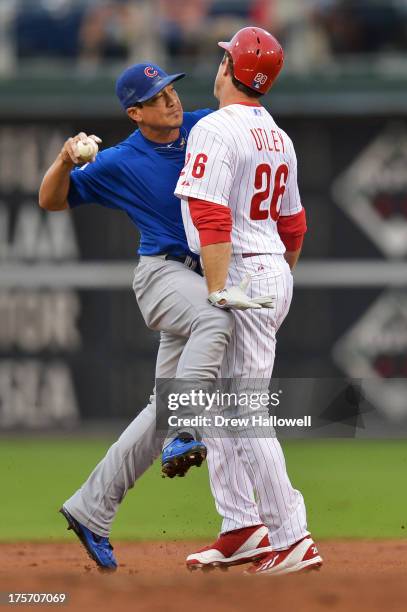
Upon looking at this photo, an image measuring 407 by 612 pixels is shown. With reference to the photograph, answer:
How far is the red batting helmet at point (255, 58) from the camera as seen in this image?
507 centimetres

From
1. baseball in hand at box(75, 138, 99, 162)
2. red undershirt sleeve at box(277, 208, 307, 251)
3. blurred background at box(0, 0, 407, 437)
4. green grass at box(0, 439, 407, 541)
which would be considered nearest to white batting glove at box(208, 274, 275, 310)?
red undershirt sleeve at box(277, 208, 307, 251)

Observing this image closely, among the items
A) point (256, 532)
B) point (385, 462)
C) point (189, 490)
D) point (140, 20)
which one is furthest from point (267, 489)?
point (140, 20)

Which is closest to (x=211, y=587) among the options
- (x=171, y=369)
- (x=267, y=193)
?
(x=171, y=369)

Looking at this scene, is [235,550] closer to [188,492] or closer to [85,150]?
[85,150]

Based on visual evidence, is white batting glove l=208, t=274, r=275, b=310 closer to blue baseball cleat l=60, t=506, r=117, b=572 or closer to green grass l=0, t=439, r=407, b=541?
blue baseball cleat l=60, t=506, r=117, b=572

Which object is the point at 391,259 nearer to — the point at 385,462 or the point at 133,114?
the point at 385,462

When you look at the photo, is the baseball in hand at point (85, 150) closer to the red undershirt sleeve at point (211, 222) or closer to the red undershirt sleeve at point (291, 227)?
the red undershirt sleeve at point (211, 222)

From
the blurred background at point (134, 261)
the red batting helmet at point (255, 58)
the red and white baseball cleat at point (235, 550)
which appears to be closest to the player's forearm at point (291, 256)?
the red batting helmet at point (255, 58)

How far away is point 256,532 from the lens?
5.23 m

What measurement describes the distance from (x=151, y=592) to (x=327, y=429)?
4.67 ft

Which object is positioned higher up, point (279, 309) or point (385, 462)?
point (279, 309)

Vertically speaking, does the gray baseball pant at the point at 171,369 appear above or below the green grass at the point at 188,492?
above

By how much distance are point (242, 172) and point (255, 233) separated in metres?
0.25

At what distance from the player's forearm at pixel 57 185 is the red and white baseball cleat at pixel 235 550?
1.45m
